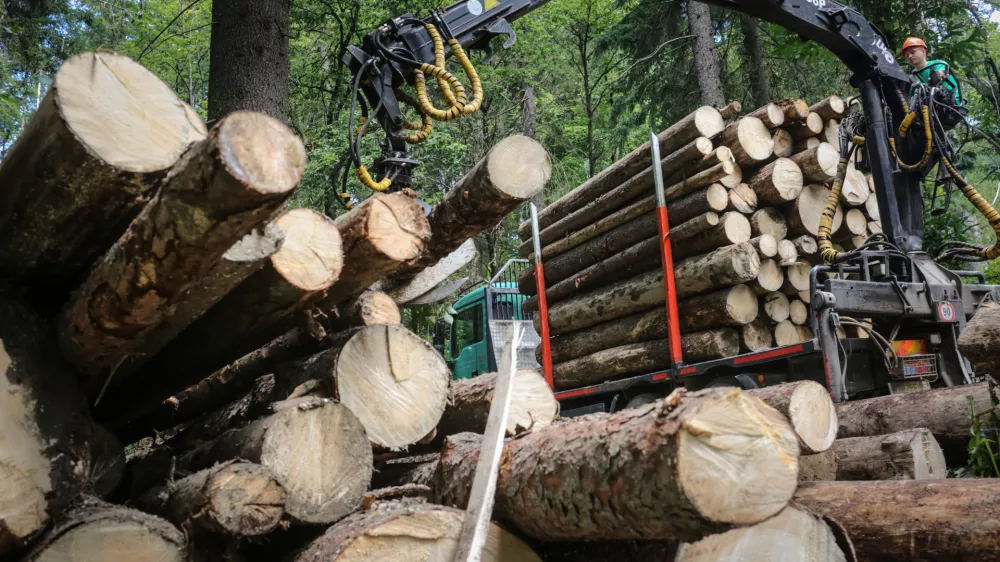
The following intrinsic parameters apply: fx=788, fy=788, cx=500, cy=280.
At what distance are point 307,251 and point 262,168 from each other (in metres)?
0.88

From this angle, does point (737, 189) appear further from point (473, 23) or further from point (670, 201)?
point (473, 23)

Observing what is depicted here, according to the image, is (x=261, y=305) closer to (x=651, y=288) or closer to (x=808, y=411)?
(x=808, y=411)

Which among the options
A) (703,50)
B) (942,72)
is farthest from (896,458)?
(703,50)

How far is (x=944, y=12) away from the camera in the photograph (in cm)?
1023

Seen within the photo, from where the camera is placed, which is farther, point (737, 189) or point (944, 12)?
point (944, 12)

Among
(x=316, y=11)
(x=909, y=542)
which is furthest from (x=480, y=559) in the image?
(x=316, y=11)

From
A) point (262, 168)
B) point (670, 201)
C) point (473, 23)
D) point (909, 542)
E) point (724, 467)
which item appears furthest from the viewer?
point (670, 201)

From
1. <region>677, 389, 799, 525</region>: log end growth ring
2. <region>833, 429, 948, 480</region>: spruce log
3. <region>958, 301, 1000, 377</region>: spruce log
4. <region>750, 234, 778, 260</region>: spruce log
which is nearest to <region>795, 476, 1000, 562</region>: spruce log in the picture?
<region>958, 301, 1000, 377</region>: spruce log

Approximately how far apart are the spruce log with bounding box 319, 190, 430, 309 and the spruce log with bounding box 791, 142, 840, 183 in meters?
4.55

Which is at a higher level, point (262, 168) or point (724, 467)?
point (262, 168)

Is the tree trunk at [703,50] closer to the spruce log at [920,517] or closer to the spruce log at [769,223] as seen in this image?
the spruce log at [769,223]

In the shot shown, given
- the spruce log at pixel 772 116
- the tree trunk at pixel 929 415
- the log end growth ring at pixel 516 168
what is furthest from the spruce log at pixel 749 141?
the log end growth ring at pixel 516 168

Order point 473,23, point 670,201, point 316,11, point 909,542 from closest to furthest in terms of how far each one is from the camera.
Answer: point 909,542, point 473,23, point 670,201, point 316,11

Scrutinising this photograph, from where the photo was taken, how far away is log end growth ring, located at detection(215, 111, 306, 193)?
74.7 inches
